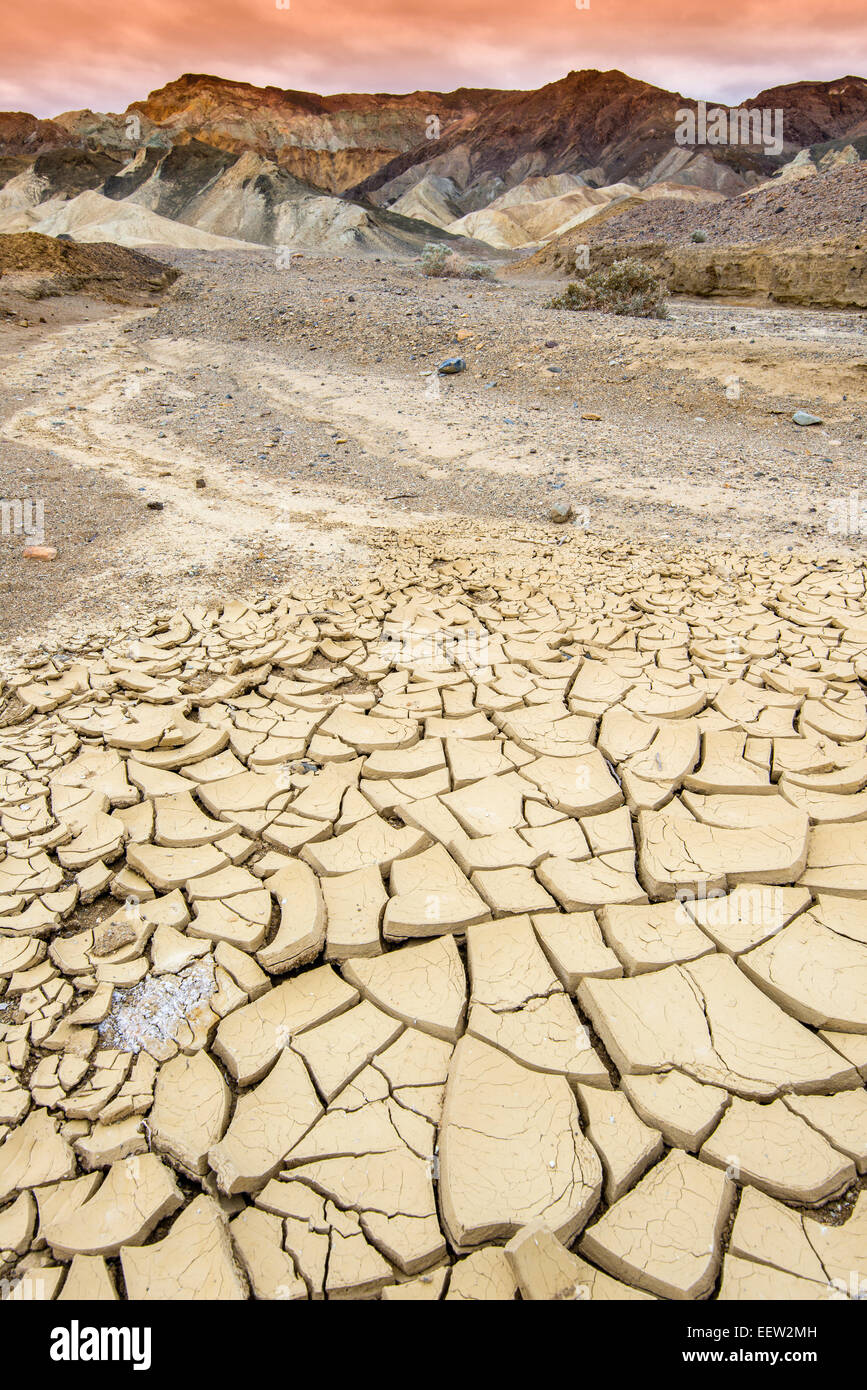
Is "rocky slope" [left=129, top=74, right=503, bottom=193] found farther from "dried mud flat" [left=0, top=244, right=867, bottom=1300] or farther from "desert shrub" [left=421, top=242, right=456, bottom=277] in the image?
"dried mud flat" [left=0, top=244, right=867, bottom=1300]

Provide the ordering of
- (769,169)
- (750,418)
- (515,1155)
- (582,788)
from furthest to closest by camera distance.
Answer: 1. (769,169)
2. (750,418)
3. (582,788)
4. (515,1155)

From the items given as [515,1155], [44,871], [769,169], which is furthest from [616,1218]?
[769,169]

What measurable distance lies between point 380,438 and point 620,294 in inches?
259

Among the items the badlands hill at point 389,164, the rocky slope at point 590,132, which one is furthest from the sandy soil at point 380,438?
the rocky slope at point 590,132

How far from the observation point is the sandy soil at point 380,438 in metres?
4.32

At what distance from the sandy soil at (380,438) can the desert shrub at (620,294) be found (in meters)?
0.61

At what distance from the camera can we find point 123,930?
6.14 feet

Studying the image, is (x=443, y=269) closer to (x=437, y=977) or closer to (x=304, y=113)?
(x=437, y=977)

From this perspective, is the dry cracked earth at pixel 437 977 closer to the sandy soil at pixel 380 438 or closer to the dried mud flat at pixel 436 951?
the dried mud flat at pixel 436 951

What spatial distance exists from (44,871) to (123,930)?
0.40m

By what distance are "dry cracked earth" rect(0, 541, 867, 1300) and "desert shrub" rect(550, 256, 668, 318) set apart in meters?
9.34

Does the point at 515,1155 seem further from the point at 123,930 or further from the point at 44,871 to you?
the point at 44,871

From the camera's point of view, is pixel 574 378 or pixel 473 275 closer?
pixel 574 378

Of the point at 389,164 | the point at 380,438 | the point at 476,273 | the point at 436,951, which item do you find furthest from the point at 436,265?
the point at 389,164
